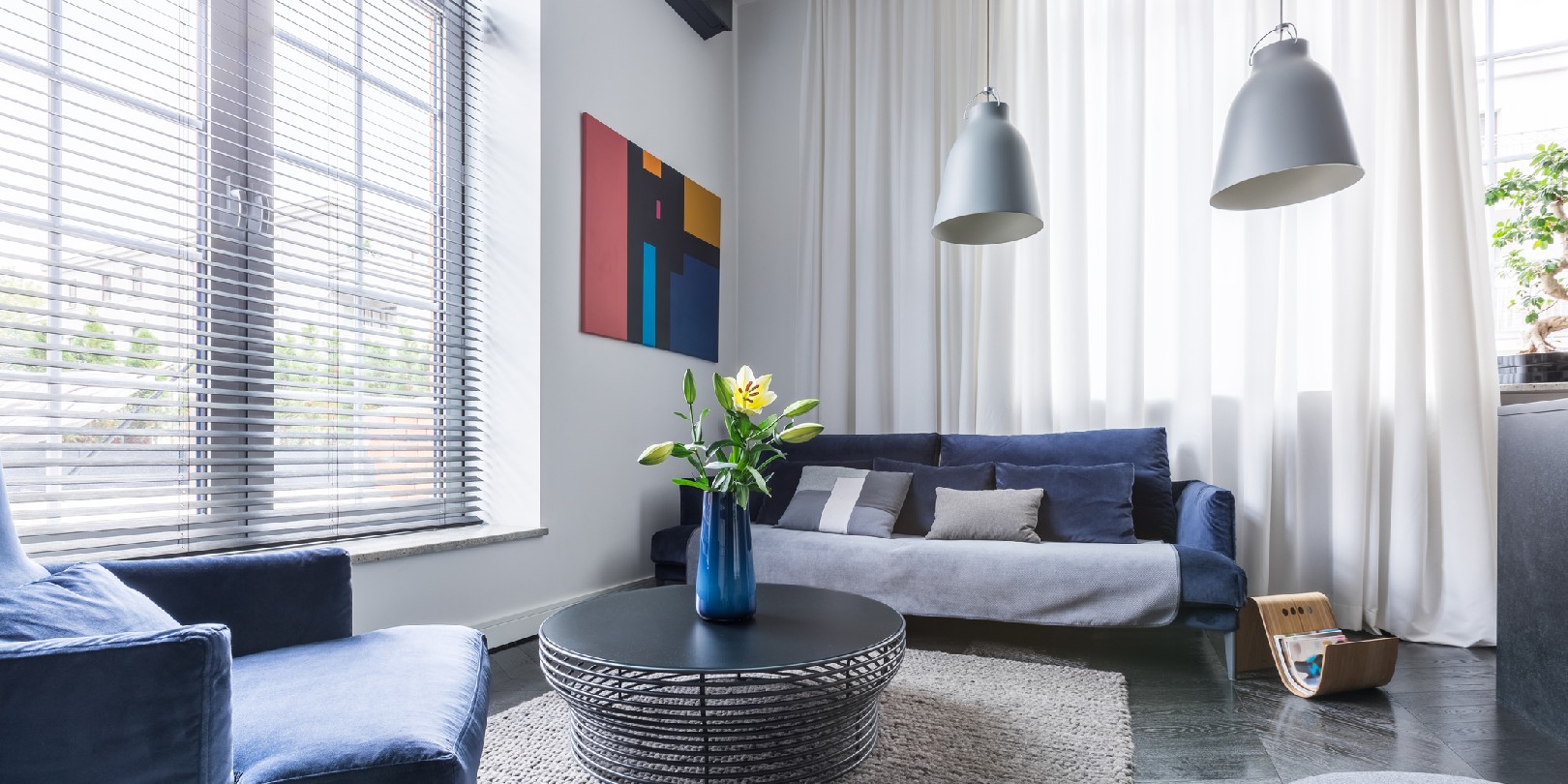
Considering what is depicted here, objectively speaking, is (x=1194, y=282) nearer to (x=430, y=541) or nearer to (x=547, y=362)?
(x=547, y=362)

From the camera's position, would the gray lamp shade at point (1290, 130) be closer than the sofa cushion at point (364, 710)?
No

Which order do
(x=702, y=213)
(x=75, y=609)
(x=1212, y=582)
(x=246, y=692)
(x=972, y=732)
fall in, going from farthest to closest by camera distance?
1. (x=702, y=213)
2. (x=1212, y=582)
3. (x=972, y=732)
4. (x=246, y=692)
5. (x=75, y=609)

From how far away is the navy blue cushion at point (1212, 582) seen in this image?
2395 millimetres

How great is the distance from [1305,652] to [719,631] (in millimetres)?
1776

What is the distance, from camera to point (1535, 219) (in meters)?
2.95

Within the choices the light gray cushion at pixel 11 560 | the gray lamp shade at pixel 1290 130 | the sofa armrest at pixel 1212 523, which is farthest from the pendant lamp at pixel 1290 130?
the light gray cushion at pixel 11 560

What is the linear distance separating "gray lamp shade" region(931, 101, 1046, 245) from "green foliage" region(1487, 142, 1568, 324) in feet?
6.54

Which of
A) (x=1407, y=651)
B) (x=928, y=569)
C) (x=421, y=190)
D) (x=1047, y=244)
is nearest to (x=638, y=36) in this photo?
(x=421, y=190)

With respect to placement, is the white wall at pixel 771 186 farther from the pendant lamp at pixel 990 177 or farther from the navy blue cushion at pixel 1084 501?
the pendant lamp at pixel 990 177

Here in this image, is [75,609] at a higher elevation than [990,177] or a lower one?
lower

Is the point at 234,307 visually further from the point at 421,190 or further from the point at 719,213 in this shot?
the point at 719,213

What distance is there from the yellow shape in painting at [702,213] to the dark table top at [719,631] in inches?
89.1

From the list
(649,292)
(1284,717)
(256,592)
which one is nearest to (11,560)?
(256,592)

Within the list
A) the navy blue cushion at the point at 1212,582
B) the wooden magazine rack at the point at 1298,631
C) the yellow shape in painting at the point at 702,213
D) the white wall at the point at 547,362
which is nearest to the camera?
the wooden magazine rack at the point at 1298,631
